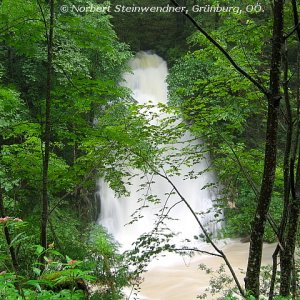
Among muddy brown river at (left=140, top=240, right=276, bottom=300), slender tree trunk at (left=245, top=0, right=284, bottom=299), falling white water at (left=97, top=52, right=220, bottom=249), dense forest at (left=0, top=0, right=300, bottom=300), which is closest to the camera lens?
slender tree trunk at (left=245, top=0, right=284, bottom=299)

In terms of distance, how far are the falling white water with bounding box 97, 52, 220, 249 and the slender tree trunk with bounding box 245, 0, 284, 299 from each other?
29.9 feet

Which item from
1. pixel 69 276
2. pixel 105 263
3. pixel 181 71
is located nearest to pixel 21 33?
pixel 69 276

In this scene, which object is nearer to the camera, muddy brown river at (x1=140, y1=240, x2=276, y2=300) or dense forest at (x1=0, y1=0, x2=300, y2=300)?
dense forest at (x1=0, y1=0, x2=300, y2=300)

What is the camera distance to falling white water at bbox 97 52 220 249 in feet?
42.7

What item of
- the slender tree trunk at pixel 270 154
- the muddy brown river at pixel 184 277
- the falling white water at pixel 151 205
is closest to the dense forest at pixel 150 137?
the slender tree trunk at pixel 270 154

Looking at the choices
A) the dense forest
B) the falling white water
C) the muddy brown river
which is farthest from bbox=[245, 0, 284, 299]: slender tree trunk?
the falling white water

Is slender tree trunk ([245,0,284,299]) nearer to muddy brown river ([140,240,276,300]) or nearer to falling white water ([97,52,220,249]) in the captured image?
muddy brown river ([140,240,276,300])

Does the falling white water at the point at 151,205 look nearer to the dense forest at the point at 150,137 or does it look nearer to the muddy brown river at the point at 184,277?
the muddy brown river at the point at 184,277

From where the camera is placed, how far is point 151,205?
550 inches

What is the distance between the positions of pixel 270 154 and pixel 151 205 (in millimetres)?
12231

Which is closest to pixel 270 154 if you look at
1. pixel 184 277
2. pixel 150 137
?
pixel 150 137

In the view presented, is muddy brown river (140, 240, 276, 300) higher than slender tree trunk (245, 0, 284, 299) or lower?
lower

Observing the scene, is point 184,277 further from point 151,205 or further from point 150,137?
point 150,137

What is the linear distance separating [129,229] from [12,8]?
1100 cm
